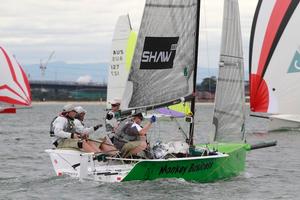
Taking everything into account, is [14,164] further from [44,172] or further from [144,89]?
[144,89]

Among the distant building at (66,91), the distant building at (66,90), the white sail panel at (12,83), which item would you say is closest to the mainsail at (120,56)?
the white sail panel at (12,83)

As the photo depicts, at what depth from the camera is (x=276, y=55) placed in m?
28.0

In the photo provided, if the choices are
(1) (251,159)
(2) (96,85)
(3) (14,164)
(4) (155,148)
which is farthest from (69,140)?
(2) (96,85)

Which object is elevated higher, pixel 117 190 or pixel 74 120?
pixel 74 120

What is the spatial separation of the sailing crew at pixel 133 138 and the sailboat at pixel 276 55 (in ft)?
45.1

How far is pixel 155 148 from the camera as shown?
13938 mm

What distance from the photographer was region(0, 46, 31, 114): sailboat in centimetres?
4019

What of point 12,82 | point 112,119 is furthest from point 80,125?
point 12,82

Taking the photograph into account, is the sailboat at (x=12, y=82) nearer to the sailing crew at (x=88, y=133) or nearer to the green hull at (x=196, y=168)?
the sailing crew at (x=88, y=133)

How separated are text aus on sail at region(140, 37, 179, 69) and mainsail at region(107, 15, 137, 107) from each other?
15002 millimetres

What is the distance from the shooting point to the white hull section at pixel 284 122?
95.3 ft

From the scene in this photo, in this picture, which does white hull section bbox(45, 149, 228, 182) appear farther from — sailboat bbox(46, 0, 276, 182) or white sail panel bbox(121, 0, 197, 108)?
white sail panel bbox(121, 0, 197, 108)

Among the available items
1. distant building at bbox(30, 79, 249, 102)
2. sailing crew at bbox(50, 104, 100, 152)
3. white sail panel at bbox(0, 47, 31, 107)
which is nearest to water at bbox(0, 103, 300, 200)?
sailing crew at bbox(50, 104, 100, 152)

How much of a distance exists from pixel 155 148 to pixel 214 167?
3.83 feet
